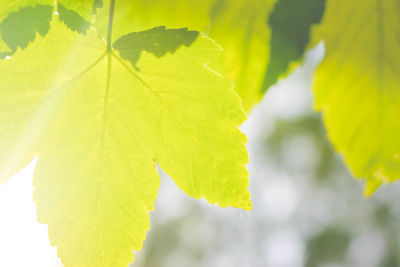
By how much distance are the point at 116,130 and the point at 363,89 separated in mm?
336

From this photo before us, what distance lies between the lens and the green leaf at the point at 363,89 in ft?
1.60

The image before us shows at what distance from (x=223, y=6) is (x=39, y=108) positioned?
9.8 inches

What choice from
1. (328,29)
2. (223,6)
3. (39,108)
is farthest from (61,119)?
(328,29)

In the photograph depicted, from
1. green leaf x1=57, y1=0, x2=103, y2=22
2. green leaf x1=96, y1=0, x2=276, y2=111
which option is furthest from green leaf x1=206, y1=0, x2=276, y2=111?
green leaf x1=57, y1=0, x2=103, y2=22

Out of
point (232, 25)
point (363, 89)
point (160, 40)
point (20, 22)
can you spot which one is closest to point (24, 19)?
point (20, 22)

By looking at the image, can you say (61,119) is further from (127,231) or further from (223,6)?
(223,6)

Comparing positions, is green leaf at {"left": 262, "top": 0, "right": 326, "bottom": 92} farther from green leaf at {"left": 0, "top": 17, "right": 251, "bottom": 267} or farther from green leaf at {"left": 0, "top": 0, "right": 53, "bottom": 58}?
green leaf at {"left": 0, "top": 0, "right": 53, "bottom": 58}

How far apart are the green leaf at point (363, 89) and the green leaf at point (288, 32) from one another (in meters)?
0.05

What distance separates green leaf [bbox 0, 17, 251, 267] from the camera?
0.36m

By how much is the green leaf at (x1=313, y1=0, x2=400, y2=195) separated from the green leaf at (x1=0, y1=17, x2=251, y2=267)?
208mm

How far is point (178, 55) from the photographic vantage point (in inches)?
→ 14.4

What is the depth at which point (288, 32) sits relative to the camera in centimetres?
44

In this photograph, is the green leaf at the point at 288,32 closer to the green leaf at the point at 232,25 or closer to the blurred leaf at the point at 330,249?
the green leaf at the point at 232,25

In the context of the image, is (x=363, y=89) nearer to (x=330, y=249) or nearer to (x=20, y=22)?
(x=20, y=22)
